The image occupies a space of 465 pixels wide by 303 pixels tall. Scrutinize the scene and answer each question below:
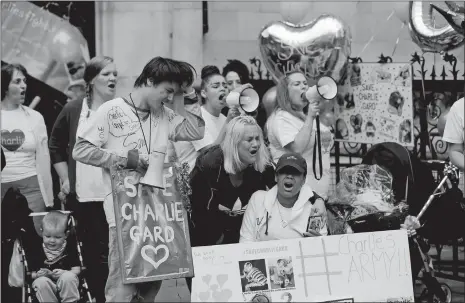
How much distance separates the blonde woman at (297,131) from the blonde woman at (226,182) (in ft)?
2.23

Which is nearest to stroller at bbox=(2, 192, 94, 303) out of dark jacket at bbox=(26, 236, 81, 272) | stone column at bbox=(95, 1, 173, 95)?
dark jacket at bbox=(26, 236, 81, 272)

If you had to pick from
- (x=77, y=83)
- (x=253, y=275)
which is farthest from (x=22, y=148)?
(x=253, y=275)

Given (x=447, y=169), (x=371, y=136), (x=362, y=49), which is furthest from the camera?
(x=362, y=49)

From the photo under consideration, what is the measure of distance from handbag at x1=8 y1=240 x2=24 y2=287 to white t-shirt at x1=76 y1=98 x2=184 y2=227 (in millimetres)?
1479

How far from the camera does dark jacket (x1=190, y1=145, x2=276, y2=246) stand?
7328 mm

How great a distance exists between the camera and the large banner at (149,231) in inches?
247

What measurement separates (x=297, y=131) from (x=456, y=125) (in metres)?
1.36

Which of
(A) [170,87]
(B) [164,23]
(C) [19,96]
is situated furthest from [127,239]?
(B) [164,23]

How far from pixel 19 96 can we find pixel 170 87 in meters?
2.46

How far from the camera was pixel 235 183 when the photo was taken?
7.48 m

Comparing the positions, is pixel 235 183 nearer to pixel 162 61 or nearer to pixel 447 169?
pixel 162 61

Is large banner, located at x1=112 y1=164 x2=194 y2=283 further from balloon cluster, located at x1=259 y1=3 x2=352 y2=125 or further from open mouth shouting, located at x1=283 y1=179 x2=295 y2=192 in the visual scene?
balloon cluster, located at x1=259 y1=3 x2=352 y2=125

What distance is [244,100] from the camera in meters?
8.12

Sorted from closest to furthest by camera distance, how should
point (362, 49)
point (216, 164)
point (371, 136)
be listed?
point (216, 164) → point (371, 136) → point (362, 49)
